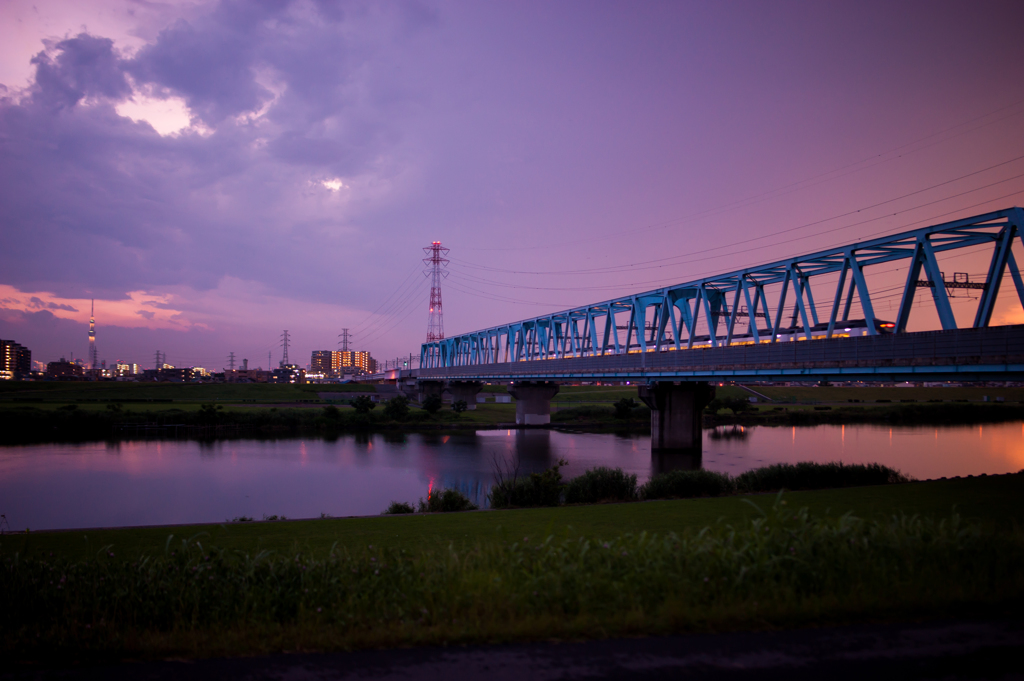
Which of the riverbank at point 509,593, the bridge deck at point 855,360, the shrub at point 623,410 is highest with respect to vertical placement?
the bridge deck at point 855,360

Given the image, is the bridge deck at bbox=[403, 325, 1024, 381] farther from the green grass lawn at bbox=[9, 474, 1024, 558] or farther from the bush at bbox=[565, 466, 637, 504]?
the bush at bbox=[565, 466, 637, 504]

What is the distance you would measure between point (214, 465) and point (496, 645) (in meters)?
40.5

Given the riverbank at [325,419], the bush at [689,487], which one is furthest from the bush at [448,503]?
the riverbank at [325,419]

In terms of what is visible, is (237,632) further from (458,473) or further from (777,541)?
(458,473)

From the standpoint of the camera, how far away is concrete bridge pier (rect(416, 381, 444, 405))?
4037 inches

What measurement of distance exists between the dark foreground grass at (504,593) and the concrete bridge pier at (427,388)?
93.3m

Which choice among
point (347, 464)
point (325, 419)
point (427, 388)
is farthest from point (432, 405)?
point (427, 388)

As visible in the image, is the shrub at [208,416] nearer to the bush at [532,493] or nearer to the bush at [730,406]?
the bush at [532,493]

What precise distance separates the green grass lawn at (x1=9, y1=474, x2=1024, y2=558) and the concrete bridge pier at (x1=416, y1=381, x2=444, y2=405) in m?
84.5

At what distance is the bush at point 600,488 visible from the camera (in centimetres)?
2170

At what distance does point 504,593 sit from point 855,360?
2765cm

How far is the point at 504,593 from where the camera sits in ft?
21.6

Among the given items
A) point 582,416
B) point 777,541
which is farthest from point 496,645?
point 582,416

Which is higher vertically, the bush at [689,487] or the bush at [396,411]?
the bush at [689,487]
